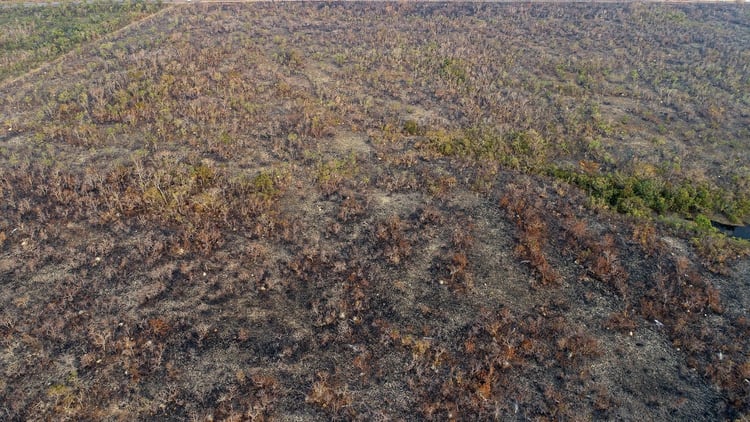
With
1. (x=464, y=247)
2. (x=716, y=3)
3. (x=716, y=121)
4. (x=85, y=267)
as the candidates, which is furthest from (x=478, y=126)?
(x=716, y=3)

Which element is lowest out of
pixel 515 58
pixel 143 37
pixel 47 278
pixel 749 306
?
pixel 749 306

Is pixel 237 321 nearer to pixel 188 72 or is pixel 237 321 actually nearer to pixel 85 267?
pixel 85 267

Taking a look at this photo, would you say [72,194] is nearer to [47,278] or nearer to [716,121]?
[47,278]

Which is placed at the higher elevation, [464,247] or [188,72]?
[188,72]

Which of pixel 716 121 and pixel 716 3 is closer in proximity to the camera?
pixel 716 121

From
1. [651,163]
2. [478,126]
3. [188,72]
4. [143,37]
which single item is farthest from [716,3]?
[143,37]

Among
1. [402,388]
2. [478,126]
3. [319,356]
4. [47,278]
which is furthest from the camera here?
[478,126]

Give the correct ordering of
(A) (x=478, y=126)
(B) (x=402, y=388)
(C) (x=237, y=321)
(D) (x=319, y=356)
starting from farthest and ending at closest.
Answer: (A) (x=478, y=126)
(C) (x=237, y=321)
(D) (x=319, y=356)
(B) (x=402, y=388)
